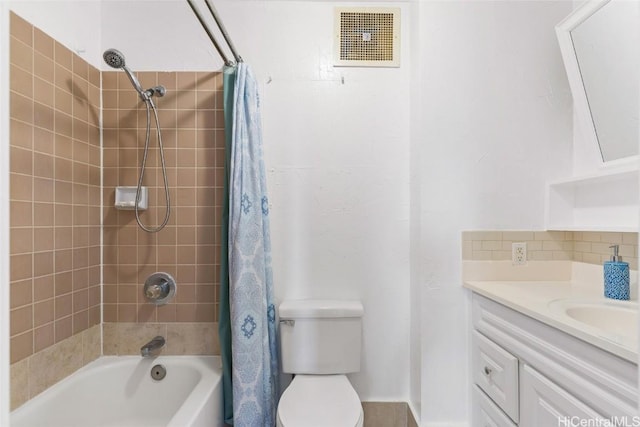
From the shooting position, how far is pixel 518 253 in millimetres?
1513

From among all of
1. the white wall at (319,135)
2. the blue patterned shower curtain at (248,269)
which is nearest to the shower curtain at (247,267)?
the blue patterned shower curtain at (248,269)

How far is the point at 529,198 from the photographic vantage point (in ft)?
5.00

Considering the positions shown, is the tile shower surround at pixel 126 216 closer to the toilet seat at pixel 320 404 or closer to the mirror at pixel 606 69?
the toilet seat at pixel 320 404

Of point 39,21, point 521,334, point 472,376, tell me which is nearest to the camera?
point 521,334

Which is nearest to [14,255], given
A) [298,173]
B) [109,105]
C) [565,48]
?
[109,105]

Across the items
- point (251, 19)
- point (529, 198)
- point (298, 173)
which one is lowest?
point (529, 198)

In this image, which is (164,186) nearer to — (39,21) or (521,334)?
(39,21)

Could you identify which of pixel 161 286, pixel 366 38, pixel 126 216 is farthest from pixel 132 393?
pixel 366 38

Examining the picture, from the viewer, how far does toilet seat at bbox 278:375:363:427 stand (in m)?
1.20

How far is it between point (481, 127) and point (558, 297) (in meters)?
0.80

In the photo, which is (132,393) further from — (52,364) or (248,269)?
(248,269)

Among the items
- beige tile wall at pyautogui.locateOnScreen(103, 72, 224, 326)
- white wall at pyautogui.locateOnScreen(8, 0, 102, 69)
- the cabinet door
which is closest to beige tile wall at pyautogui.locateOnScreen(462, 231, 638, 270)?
the cabinet door

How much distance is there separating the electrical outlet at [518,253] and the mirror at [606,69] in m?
0.48

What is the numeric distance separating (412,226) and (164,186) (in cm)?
133
